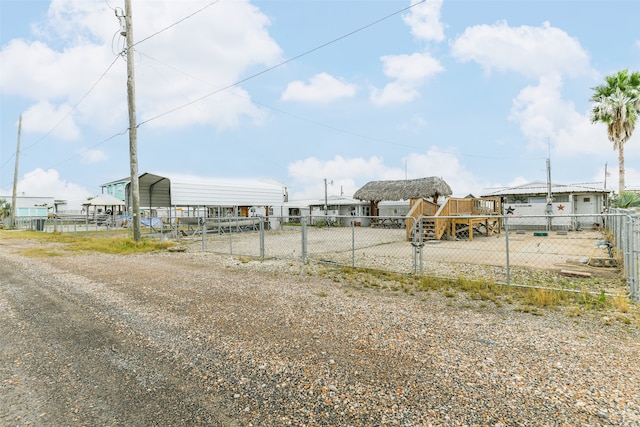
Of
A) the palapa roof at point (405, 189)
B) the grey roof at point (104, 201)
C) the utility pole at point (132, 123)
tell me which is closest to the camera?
the utility pole at point (132, 123)

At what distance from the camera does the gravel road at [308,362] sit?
273cm

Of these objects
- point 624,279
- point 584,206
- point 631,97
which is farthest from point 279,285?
point 584,206

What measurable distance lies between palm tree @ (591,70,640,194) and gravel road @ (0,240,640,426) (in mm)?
22140

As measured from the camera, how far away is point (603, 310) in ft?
17.4

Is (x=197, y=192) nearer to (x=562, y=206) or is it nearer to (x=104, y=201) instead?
(x=104, y=201)

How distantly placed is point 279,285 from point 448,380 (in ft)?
15.5

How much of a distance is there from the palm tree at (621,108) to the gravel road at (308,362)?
22140mm

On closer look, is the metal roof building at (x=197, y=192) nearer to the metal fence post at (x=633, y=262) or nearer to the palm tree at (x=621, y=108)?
A: the metal fence post at (x=633, y=262)

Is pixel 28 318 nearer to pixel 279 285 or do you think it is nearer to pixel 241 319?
pixel 241 319

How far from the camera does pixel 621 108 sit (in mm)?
20641

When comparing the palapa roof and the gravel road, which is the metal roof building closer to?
the palapa roof

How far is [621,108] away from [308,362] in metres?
26.4

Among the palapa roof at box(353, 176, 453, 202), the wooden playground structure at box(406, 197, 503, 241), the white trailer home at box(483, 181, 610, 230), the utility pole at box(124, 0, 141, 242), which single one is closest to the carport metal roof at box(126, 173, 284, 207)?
the utility pole at box(124, 0, 141, 242)

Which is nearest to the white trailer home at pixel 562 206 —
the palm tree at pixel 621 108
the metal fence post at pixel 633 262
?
the palm tree at pixel 621 108
